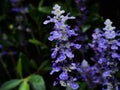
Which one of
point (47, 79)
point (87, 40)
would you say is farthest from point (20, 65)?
point (87, 40)

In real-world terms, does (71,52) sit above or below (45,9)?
below

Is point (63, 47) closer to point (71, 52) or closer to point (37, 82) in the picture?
point (71, 52)

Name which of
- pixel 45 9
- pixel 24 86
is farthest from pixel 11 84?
pixel 45 9

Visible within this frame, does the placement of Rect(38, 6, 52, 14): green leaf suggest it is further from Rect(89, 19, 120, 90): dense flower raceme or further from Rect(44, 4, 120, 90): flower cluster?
Rect(89, 19, 120, 90): dense flower raceme

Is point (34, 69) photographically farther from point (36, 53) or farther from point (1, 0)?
point (1, 0)

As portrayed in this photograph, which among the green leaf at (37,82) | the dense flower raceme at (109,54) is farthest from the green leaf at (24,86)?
the dense flower raceme at (109,54)

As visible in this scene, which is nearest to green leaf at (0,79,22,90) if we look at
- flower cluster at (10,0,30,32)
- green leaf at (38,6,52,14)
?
green leaf at (38,6,52,14)
